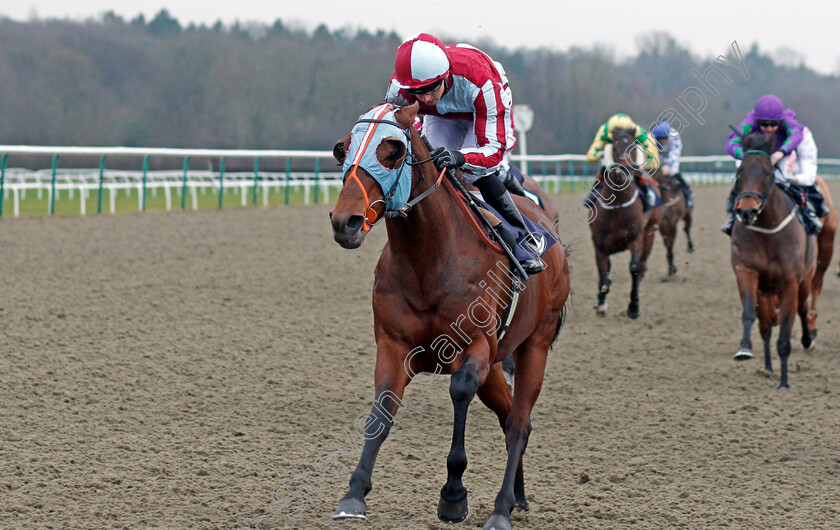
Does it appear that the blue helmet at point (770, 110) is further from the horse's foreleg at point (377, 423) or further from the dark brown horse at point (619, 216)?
the horse's foreleg at point (377, 423)

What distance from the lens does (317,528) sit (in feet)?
12.1

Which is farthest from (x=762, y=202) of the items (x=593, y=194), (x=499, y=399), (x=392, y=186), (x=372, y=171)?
(x=372, y=171)

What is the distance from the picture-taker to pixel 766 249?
22.5ft

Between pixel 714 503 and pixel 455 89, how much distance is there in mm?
2155

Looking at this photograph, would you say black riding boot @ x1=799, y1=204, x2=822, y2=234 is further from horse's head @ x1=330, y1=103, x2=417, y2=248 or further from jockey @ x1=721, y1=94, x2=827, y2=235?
horse's head @ x1=330, y1=103, x2=417, y2=248

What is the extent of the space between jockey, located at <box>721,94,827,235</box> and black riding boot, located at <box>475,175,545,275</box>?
328 centimetres

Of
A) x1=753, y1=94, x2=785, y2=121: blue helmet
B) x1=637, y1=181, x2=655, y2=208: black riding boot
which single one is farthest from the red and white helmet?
x1=637, y1=181, x2=655, y2=208: black riding boot

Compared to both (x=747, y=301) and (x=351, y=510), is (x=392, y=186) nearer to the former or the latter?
(x=351, y=510)

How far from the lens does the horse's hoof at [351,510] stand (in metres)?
3.05

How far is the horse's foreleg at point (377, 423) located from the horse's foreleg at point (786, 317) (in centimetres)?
413

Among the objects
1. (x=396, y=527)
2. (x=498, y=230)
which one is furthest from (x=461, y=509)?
(x=498, y=230)

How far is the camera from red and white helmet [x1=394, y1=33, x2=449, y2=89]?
345 cm

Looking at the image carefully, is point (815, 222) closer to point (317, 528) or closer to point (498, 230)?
point (498, 230)

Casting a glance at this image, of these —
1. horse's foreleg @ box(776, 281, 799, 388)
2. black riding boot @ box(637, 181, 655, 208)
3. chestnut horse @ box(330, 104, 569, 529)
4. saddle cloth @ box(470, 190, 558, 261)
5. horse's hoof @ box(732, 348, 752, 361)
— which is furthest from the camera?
black riding boot @ box(637, 181, 655, 208)
